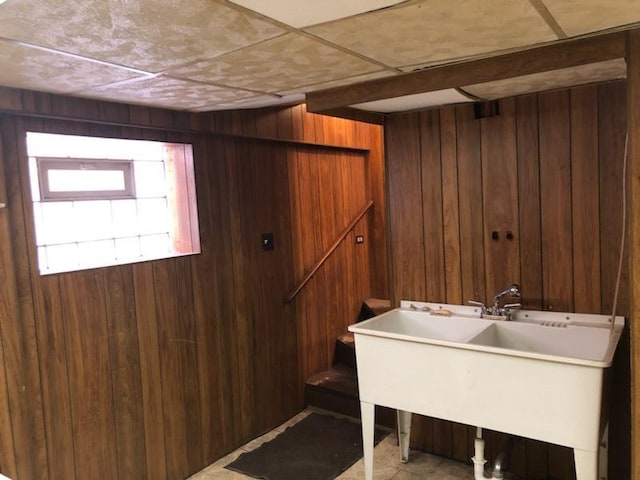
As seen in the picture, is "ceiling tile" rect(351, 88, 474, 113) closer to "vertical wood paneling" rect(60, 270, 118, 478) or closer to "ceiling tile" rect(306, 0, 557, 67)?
"ceiling tile" rect(306, 0, 557, 67)

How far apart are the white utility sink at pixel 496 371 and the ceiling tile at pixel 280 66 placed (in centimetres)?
128

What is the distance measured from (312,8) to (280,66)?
0.59 m

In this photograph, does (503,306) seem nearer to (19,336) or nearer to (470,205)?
(470,205)

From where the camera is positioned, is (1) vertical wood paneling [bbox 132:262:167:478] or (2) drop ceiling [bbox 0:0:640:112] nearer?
(2) drop ceiling [bbox 0:0:640:112]

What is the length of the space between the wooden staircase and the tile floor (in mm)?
366

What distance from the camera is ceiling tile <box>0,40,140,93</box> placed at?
161cm

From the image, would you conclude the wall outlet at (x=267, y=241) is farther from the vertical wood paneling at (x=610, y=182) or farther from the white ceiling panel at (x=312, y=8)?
the white ceiling panel at (x=312, y=8)

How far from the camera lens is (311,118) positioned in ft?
12.4

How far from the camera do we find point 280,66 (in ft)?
6.12

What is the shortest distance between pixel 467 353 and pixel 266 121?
2005mm

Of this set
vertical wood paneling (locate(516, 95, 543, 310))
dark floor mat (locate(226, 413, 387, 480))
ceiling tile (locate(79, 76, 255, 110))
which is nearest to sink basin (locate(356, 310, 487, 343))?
vertical wood paneling (locate(516, 95, 543, 310))

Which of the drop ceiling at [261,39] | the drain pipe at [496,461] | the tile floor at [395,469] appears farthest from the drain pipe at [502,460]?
the drop ceiling at [261,39]

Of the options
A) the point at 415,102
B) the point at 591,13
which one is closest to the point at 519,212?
the point at 415,102

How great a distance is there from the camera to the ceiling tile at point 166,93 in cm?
209
